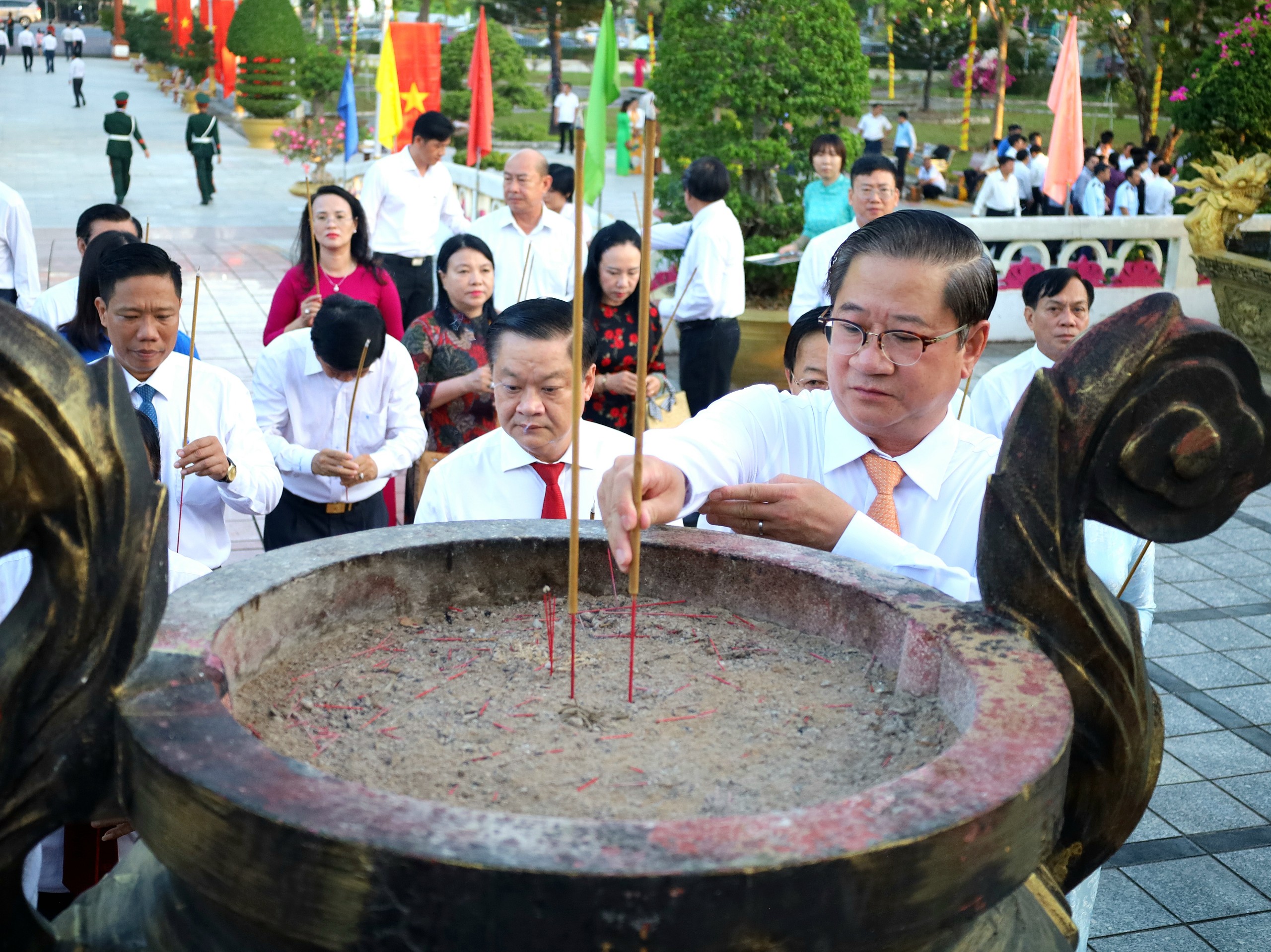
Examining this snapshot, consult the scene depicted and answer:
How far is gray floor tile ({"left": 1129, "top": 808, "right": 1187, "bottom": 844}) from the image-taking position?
131 inches

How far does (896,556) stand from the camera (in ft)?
6.28

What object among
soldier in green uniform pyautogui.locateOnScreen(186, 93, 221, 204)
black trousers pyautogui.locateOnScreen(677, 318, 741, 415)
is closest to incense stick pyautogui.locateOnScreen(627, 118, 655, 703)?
black trousers pyautogui.locateOnScreen(677, 318, 741, 415)

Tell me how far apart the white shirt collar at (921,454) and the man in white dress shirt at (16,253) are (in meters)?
4.61

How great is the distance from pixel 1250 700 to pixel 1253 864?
1.08 meters

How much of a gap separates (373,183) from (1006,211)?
8.96 meters

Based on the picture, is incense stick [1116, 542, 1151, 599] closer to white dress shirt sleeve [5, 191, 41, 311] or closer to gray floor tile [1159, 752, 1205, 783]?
gray floor tile [1159, 752, 1205, 783]

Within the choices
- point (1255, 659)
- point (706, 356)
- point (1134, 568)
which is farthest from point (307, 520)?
point (1255, 659)

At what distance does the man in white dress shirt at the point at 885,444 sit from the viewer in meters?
1.90

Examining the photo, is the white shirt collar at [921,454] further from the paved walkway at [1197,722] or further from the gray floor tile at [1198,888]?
the gray floor tile at [1198,888]

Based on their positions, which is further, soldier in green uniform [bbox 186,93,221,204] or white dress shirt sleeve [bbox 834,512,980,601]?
soldier in green uniform [bbox 186,93,221,204]

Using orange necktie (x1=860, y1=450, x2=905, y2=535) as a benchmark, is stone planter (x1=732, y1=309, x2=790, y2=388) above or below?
below

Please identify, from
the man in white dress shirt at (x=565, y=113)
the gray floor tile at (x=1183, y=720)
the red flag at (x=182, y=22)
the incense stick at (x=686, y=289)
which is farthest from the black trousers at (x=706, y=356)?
the red flag at (x=182, y=22)

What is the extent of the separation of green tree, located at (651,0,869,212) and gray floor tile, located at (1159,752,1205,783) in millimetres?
6232

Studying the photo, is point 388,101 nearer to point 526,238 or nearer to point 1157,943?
point 526,238
